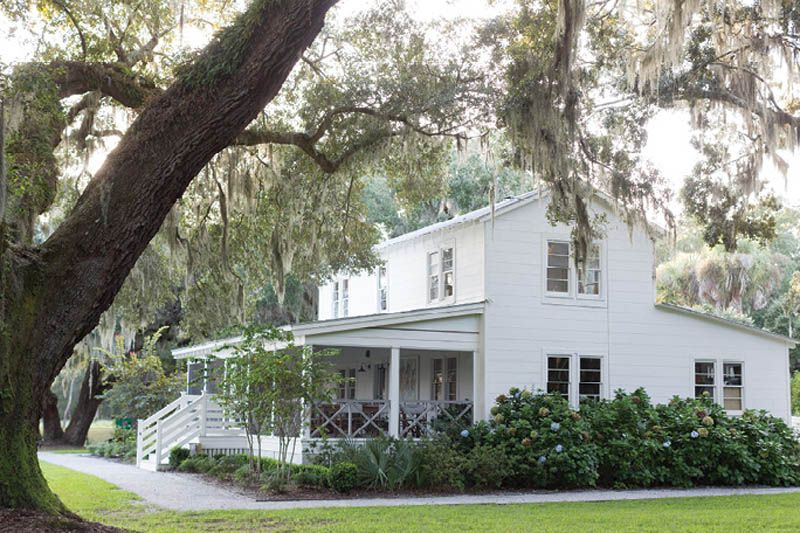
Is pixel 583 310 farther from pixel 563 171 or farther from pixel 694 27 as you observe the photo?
pixel 694 27

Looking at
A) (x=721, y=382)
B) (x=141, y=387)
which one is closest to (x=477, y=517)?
(x=721, y=382)

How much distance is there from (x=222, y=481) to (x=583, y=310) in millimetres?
8528

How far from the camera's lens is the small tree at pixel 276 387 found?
50.1 ft

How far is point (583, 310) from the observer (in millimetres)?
20031

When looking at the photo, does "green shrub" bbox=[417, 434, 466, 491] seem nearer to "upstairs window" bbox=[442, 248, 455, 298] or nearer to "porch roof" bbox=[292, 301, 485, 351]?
"porch roof" bbox=[292, 301, 485, 351]

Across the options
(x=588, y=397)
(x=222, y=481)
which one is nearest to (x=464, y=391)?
(x=588, y=397)

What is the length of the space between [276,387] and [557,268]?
7589 mm

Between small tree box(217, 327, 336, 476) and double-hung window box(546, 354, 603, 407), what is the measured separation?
5838mm

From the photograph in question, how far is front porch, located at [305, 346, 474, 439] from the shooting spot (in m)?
17.5

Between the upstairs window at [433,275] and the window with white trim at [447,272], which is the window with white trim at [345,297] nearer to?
the upstairs window at [433,275]

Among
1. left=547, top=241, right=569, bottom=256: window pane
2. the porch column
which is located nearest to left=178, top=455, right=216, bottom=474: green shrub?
the porch column

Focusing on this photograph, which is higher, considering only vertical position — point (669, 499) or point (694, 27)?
point (694, 27)

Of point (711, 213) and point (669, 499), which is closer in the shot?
point (669, 499)

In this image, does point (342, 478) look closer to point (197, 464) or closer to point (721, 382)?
point (197, 464)
